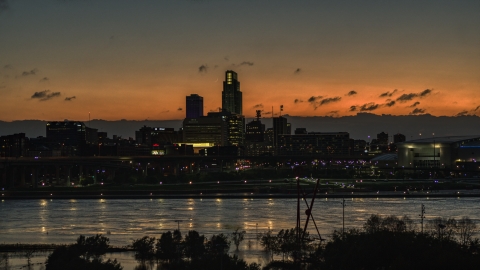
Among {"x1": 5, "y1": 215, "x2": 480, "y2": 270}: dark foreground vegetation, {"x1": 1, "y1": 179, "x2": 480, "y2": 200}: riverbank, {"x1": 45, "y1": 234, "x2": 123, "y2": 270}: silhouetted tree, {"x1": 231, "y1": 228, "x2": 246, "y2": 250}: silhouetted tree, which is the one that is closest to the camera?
{"x1": 5, "y1": 215, "x2": 480, "y2": 270}: dark foreground vegetation

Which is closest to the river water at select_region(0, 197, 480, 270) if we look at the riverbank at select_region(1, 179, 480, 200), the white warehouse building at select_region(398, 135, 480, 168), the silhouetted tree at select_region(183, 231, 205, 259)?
the silhouetted tree at select_region(183, 231, 205, 259)

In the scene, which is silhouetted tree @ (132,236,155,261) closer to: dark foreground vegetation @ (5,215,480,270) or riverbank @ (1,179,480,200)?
dark foreground vegetation @ (5,215,480,270)

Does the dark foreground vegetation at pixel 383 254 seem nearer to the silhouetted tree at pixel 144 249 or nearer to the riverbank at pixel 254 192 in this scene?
the silhouetted tree at pixel 144 249

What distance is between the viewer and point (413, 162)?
6993 inches

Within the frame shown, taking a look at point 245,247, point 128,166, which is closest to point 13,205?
point 245,247

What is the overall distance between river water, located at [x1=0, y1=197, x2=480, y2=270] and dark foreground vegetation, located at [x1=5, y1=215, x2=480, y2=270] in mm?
1703

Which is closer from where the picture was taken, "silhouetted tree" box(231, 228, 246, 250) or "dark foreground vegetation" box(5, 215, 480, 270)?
"dark foreground vegetation" box(5, 215, 480, 270)

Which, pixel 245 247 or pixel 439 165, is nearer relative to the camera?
pixel 245 247

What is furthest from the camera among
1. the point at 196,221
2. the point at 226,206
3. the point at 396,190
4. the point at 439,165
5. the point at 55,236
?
Result: the point at 439,165

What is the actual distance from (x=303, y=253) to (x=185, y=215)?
3177cm

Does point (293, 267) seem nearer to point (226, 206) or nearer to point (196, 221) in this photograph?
point (196, 221)

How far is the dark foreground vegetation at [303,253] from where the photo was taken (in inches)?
1609

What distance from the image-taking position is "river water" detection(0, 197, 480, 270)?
6350 centimetres

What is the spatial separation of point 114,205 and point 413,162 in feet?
317
